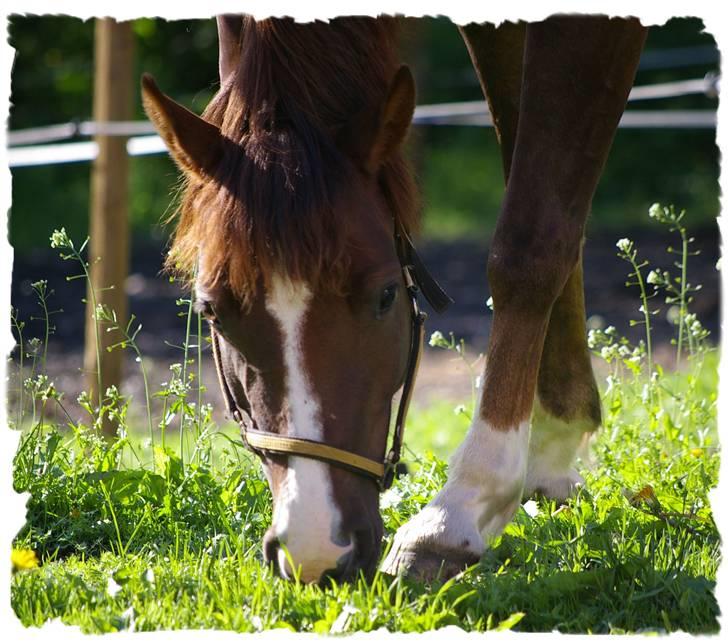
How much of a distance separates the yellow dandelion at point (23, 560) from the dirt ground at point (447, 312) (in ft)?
14.8

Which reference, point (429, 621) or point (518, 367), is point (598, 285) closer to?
point (518, 367)

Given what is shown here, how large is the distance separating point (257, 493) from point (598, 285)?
8.10 m

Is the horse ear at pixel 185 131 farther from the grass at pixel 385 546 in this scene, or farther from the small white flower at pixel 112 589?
the small white flower at pixel 112 589

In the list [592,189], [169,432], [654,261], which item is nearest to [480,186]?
[654,261]

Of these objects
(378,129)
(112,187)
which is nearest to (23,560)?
(378,129)

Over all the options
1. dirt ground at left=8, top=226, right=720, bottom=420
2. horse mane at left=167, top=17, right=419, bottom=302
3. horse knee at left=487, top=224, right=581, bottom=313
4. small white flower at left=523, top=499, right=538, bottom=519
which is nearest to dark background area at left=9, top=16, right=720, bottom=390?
dirt ground at left=8, top=226, right=720, bottom=420

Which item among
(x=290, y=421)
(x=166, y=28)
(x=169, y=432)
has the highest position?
(x=166, y=28)

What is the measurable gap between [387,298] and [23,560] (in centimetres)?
104

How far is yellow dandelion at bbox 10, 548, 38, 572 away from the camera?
237 cm

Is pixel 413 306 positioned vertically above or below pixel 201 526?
above

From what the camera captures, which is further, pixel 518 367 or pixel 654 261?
pixel 654 261

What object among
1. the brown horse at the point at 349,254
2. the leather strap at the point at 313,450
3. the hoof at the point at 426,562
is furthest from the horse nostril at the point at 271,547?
the hoof at the point at 426,562

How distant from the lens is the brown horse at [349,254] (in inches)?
87.6

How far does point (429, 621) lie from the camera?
6.81 feet
